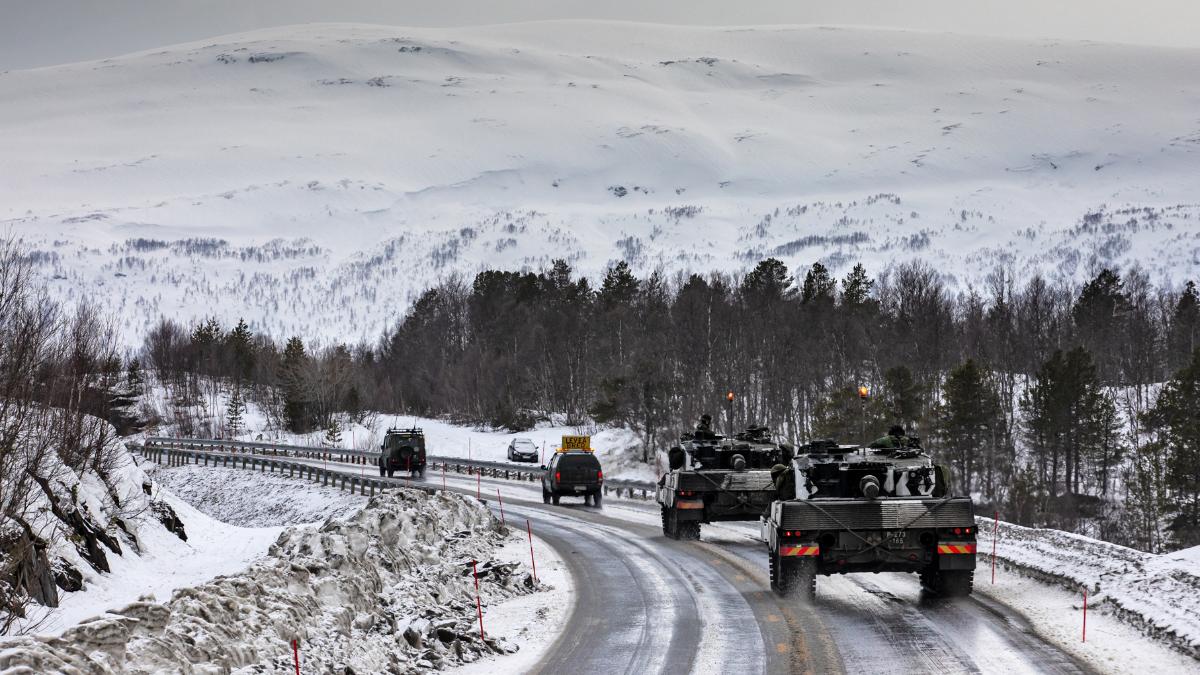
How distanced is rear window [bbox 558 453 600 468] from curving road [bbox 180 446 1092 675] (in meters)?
17.1

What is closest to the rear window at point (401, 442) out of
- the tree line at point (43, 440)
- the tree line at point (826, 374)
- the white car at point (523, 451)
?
the white car at point (523, 451)

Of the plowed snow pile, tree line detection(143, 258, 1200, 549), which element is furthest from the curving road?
tree line detection(143, 258, 1200, 549)

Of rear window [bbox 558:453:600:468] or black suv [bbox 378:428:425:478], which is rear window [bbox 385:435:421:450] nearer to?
black suv [bbox 378:428:425:478]

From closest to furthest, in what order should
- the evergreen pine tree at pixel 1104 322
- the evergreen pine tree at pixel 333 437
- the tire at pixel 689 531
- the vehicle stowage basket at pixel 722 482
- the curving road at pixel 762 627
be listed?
the curving road at pixel 762 627 < the vehicle stowage basket at pixel 722 482 < the tire at pixel 689 531 < the evergreen pine tree at pixel 333 437 < the evergreen pine tree at pixel 1104 322

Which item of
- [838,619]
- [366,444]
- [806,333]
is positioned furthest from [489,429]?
[838,619]

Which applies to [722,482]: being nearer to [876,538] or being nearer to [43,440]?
[876,538]

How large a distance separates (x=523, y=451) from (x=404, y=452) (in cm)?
1350

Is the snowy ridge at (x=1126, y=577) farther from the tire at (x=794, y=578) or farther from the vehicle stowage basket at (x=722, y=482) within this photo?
the vehicle stowage basket at (x=722, y=482)

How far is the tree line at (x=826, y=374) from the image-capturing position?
207 feet

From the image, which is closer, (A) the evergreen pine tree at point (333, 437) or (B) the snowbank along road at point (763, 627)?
(B) the snowbank along road at point (763, 627)

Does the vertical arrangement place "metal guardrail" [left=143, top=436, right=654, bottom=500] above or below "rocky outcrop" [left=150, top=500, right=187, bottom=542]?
above

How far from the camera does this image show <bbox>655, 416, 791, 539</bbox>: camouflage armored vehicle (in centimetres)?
2791

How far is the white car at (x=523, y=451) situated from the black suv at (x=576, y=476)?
25622mm

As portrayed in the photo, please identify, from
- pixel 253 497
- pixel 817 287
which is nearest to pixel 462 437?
pixel 253 497
